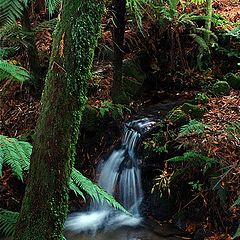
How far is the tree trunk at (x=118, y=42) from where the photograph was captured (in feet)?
19.4

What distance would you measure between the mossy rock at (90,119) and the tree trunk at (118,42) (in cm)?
62

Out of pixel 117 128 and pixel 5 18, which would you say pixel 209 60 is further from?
pixel 5 18

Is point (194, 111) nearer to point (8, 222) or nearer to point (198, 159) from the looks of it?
point (198, 159)

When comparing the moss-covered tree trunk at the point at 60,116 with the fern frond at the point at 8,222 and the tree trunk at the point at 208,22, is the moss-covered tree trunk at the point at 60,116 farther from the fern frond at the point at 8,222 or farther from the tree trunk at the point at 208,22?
the tree trunk at the point at 208,22

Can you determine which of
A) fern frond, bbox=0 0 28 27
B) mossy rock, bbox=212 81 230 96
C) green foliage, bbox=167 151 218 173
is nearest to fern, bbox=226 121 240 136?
green foliage, bbox=167 151 218 173

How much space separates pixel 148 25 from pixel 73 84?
7298mm

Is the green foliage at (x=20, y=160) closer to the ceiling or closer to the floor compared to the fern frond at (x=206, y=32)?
closer to the floor

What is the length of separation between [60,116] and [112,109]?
16.5ft

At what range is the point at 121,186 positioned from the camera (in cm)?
590

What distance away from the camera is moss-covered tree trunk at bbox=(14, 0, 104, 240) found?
147 cm

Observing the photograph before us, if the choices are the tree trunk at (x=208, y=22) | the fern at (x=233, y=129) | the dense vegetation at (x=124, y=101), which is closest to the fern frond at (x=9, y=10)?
the dense vegetation at (x=124, y=101)

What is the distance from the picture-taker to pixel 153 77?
8.26 meters

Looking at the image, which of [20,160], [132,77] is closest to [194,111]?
[132,77]

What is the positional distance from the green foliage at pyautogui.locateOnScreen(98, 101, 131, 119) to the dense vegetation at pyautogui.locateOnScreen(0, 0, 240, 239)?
19 millimetres
